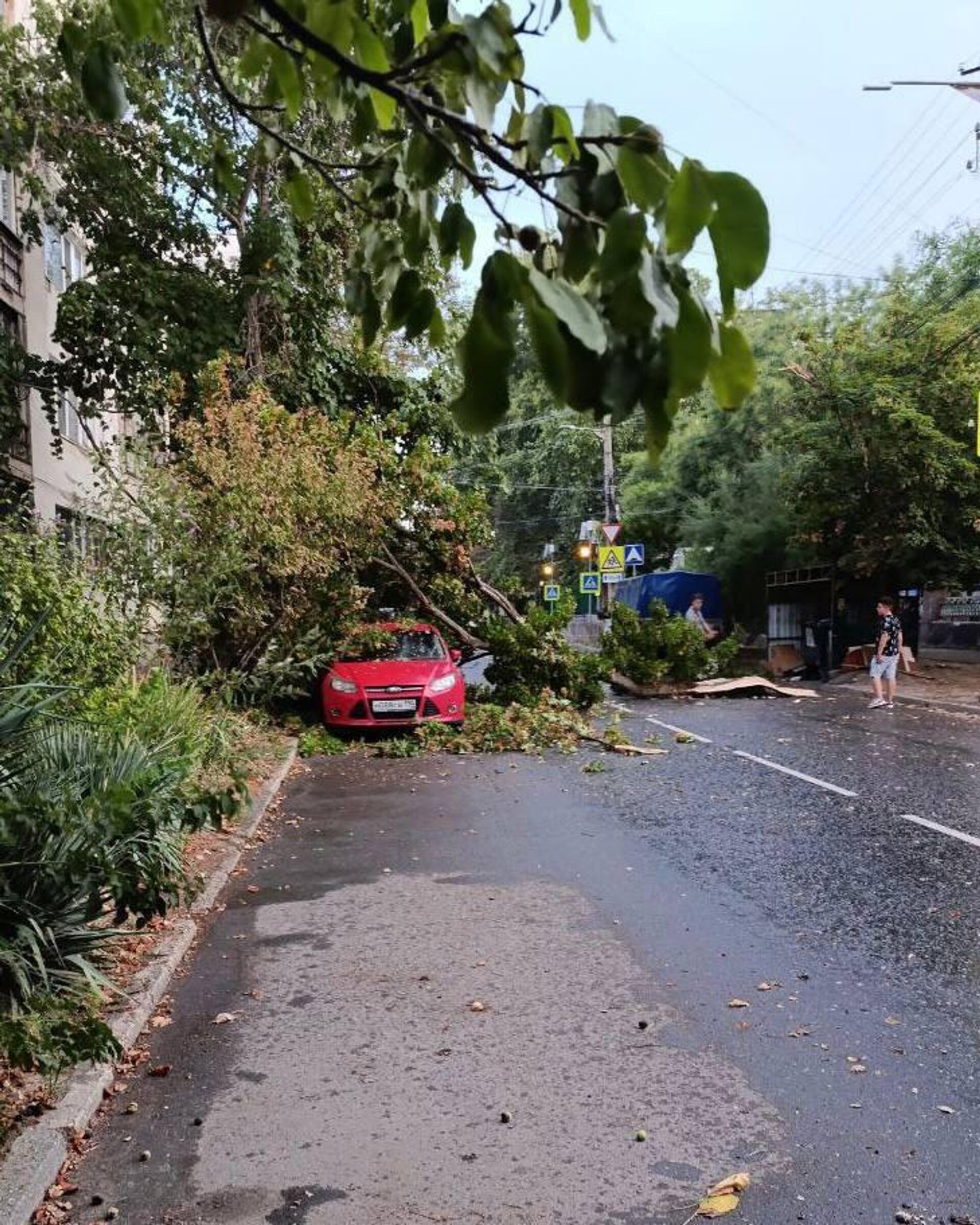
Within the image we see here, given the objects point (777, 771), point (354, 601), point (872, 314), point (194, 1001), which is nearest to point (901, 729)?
point (777, 771)

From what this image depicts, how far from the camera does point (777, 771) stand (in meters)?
11.4

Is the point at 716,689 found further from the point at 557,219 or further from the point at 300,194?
the point at 557,219

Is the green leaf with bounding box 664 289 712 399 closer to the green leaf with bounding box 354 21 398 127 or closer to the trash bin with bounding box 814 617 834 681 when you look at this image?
the green leaf with bounding box 354 21 398 127

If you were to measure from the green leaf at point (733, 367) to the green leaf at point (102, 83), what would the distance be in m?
1.45

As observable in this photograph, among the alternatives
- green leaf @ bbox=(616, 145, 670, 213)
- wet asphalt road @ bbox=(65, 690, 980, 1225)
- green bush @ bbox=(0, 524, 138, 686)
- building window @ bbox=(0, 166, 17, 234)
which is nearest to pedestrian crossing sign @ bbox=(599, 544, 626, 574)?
building window @ bbox=(0, 166, 17, 234)

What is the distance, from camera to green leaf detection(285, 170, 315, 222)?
3.08 metres

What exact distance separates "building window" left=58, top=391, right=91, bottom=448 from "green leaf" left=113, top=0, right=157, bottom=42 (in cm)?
1825

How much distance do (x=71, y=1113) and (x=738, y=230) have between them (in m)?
3.59

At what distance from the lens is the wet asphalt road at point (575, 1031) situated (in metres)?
3.32

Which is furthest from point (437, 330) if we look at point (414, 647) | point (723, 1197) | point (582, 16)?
point (414, 647)

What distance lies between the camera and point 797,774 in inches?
438

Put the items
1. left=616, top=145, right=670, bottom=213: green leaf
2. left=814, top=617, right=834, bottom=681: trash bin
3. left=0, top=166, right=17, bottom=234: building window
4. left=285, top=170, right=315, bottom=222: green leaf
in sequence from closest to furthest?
left=616, top=145, right=670, bottom=213: green leaf
left=285, top=170, right=315, bottom=222: green leaf
left=0, top=166, right=17, bottom=234: building window
left=814, top=617, right=834, bottom=681: trash bin

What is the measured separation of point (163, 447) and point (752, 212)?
13066mm

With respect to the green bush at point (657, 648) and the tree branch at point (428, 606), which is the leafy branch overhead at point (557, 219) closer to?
the tree branch at point (428, 606)
